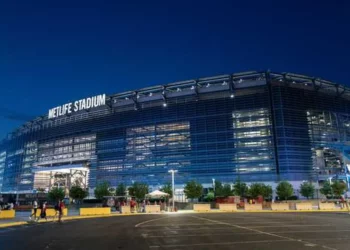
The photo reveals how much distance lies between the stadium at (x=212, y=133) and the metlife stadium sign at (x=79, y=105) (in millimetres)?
446

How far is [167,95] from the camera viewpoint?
130m

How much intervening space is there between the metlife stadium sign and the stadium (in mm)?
446

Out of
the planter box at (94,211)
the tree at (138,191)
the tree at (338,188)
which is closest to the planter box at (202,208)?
the planter box at (94,211)

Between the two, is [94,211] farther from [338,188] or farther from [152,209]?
[338,188]

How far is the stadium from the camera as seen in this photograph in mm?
111500

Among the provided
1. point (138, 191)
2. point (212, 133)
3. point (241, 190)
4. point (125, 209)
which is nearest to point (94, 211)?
point (125, 209)

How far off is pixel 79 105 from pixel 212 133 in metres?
60.9

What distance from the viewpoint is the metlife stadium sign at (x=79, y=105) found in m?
132

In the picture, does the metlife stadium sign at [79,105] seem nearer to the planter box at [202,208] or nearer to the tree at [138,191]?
the tree at [138,191]

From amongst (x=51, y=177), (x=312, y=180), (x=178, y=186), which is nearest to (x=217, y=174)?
(x=178, y=186)

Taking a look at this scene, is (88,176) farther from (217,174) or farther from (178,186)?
(217,174)

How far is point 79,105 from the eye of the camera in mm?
140375

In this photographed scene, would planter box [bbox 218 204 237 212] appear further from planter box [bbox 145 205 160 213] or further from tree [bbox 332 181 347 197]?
tree [bbox 332 181 347 197]

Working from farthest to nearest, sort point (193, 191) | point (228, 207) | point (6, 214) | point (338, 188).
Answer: point (193, 191) < point (338, 188) < point (228, 207) < point (6, 214)
